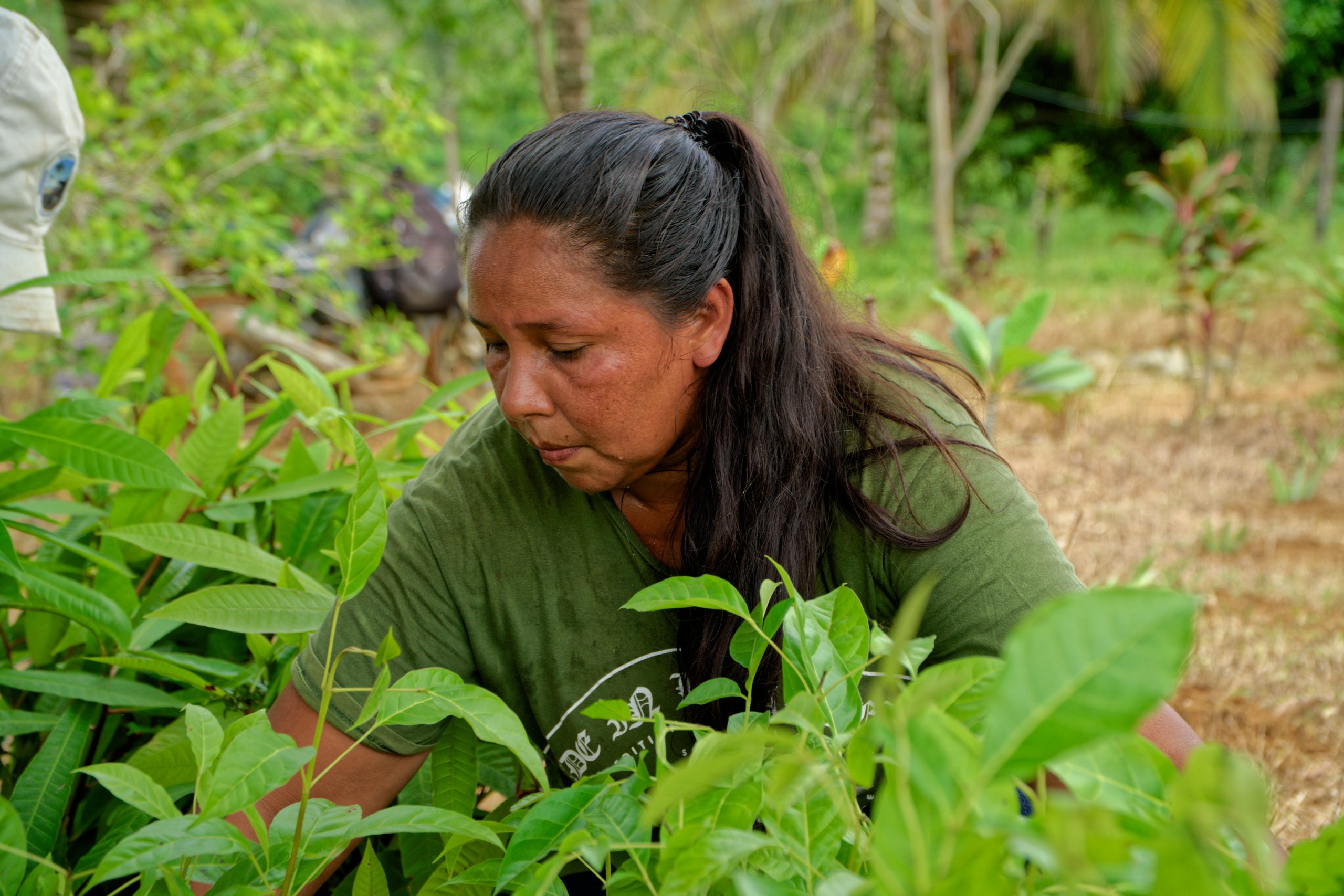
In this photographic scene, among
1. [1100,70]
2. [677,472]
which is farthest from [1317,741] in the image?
[1100,70]

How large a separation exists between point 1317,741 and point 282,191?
392 inches

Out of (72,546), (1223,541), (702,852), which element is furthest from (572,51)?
(702,852)

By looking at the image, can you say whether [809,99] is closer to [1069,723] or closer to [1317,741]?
[1317,741]

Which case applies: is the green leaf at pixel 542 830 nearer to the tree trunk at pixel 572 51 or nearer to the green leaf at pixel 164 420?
the green leaf at pixel 164 420

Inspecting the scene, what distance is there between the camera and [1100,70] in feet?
37.6

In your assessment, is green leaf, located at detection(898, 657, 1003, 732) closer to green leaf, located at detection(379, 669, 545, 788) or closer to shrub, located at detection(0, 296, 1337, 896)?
shrub, located at detection(0, 296, 1337, 896)

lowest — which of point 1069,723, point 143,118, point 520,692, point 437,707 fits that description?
point 520,692

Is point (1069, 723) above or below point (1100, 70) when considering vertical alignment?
below

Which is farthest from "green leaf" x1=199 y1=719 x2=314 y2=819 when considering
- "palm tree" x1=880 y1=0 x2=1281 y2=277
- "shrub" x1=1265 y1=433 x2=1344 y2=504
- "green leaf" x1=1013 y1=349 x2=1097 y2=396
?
"palm tree" x1=880 y1=0 x2=1281 y2=277

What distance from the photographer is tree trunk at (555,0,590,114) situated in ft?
16.0

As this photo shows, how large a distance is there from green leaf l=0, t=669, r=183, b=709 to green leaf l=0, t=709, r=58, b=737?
0.08ft

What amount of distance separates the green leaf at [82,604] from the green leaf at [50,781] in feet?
0.23

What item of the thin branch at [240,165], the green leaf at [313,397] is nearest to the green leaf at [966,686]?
the green leaf at [313,397]

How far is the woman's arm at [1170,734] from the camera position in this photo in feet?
3.18
